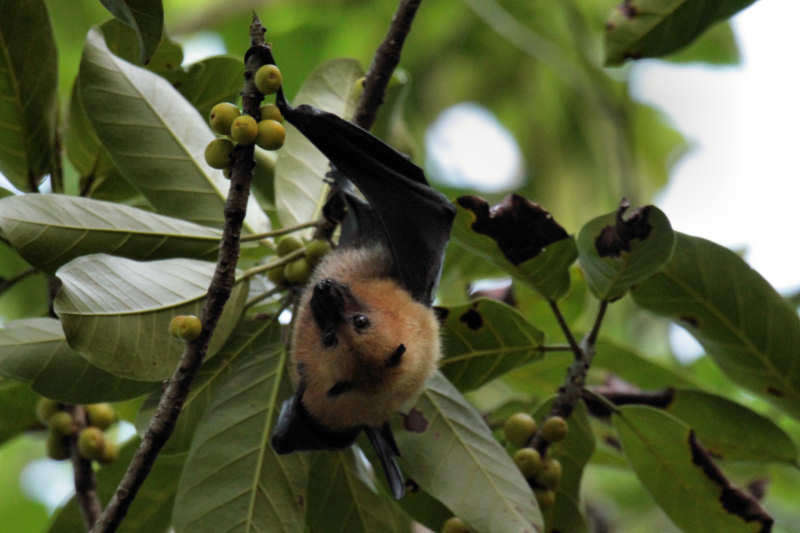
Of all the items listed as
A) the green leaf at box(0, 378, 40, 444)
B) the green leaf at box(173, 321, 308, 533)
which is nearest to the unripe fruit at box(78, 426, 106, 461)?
the green leaf at box(0, 378, 40, 444)

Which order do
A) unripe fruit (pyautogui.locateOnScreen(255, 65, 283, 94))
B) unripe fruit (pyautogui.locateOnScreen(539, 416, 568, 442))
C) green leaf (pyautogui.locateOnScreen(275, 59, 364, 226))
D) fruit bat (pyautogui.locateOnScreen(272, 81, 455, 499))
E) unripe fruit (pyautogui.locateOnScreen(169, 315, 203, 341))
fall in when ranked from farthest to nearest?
green leaf (pyautogui.locateOnScreen(275, 59, 364, 226)) → unripe fruit (pyautogui.locateOnScreen(539, 416, 568, 442)) → fruit bat (pyautogui.locateOnScreen(272, 81, 455, 499)) → unripe fruit (pyautogui.locateOnScreen(169, 315, 203, 341)) → unripe fruit (pyautogui.locateOnScreen(255, 65, 283, 94))

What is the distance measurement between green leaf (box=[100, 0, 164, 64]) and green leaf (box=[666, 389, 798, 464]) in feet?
7.71

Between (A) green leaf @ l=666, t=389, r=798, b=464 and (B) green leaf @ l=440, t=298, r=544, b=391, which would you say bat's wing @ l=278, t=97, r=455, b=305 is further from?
(A) green leaf @ l=666, t=389, r=798, b=464

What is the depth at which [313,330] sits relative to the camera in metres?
3.01

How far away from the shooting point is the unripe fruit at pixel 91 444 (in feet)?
11.6

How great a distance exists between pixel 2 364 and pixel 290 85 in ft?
13.5

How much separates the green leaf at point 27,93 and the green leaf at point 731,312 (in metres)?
2.21

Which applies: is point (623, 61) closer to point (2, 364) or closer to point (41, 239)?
point (41, 239)

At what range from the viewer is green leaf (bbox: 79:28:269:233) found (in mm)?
3084

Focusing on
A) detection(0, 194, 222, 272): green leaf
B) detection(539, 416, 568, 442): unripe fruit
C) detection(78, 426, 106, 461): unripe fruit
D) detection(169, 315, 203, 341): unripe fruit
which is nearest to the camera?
detection(169, 315, 203, 341): unripe fruit

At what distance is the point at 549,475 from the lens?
124 inches

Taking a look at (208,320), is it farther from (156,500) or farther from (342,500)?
(156,500)

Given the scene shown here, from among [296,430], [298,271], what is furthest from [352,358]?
[298,271]

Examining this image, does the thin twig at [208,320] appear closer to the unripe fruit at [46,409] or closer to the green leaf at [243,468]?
the green leaf at [243,468]
